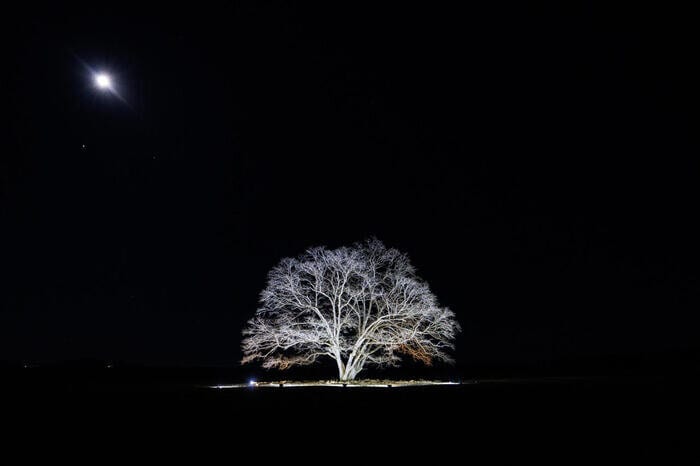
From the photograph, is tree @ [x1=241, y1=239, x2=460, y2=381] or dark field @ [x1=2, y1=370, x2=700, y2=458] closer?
dark field @ [x1=2, y1=370, x2=700, y2=458]

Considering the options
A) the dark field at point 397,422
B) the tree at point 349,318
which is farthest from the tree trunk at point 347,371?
the dark field at point 397,422

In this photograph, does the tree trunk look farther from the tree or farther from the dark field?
the dark field

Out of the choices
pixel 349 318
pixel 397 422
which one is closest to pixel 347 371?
pixel 349 318

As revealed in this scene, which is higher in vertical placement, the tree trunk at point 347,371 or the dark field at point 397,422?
the tree trunk at point 347,371

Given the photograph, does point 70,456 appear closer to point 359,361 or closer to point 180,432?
point 180,432

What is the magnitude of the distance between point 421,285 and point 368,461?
1052 inches

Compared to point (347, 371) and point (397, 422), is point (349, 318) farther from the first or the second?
point (397, 422)

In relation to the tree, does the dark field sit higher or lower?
lower

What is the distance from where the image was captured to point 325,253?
33656 mm

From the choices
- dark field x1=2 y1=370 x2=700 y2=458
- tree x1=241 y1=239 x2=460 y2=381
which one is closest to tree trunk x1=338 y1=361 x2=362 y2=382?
tree x1=241 y1=239 x2=460 y2=381

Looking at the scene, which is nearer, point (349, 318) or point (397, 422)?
point (397, 422)

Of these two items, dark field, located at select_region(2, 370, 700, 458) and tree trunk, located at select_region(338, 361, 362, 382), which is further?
tree trunk, located at select_region(338, 361, 362, 382)

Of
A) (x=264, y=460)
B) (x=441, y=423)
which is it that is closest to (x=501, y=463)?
(x=264, y=460)

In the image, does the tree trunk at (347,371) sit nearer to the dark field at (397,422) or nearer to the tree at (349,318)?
the tree at (349,318)
